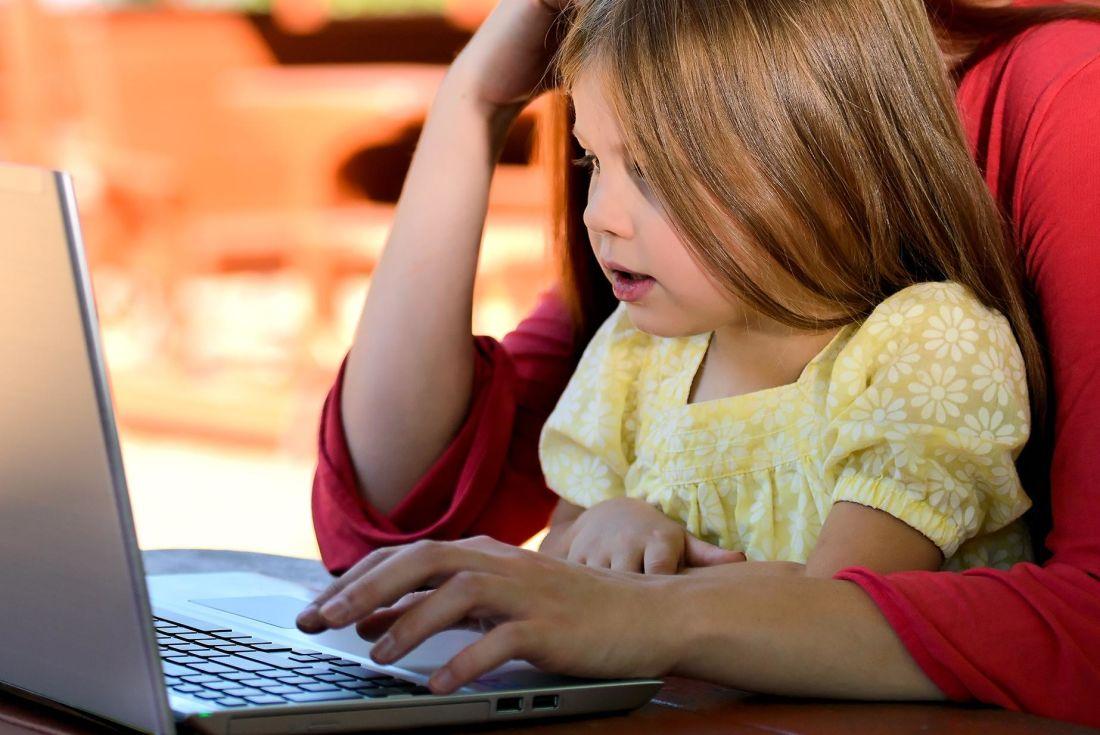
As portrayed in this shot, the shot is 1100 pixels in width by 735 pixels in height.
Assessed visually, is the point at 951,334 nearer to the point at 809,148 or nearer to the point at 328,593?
the point at 809,148

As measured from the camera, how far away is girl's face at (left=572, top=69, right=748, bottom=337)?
1.00m

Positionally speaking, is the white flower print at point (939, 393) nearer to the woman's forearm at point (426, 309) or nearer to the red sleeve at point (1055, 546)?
the red sleeve at point (1055, 546)

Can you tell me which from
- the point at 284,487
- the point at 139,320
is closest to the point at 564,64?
the point at 284,487

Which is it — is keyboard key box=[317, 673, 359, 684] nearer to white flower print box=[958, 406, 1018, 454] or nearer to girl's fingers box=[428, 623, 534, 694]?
girl's fingers box=[428, 623, 534, 694]

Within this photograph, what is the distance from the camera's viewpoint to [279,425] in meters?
4.56

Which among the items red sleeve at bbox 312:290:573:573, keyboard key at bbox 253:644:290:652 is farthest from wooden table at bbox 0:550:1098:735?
red sleeve at bbox 312:290:573:573

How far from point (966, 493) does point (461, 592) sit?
1.16 ft

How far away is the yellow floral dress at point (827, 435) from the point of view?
924 mm

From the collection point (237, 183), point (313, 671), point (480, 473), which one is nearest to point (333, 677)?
point (313, 671)

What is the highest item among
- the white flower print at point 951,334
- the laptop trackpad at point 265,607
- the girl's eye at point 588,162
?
the girl's eye at point 588,162

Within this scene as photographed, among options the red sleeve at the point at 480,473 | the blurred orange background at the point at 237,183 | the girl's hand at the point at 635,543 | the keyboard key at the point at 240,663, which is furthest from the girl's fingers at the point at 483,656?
the blurred orange background at the point at 237,183

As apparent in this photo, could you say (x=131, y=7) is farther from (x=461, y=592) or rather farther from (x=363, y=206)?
(x=461, y=592)

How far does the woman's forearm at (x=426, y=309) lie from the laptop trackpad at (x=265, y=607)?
29cm

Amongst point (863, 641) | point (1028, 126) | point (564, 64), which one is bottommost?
point (863, 641)
